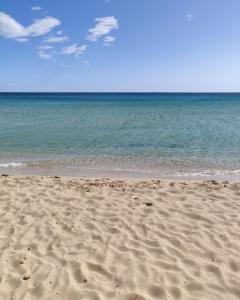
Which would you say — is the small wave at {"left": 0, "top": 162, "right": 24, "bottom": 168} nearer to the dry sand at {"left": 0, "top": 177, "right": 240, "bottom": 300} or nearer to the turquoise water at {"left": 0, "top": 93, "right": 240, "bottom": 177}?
the turquoise water at {"left": 0, "top": 93, "right": 240, "bottom": 177}

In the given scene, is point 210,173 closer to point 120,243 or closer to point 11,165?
point 120,243

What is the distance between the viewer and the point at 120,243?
5738mm

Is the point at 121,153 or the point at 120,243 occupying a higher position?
the point at 120,243

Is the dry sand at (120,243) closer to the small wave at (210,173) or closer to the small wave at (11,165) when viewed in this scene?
the small wave at (210,173)

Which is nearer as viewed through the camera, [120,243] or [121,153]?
[120,243]

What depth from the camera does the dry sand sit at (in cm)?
450

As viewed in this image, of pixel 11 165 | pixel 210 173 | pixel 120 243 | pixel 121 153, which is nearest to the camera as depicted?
pixel 120 243

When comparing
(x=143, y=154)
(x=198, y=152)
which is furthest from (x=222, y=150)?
(x=143, y=154)

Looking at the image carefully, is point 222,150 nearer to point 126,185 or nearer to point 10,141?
point 126,185

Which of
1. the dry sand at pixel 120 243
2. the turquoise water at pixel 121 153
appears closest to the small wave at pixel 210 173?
the turquoise water at pixel 121 153

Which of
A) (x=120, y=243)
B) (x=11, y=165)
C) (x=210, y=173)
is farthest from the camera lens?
(x=11, y=165)

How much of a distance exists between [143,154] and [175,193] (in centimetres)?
670

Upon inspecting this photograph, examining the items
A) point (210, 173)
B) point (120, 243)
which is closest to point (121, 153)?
point (210, 173)

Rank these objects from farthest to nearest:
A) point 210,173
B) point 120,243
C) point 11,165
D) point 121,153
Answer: point 121,153
point 11,165
point 210,173
point 120,243
